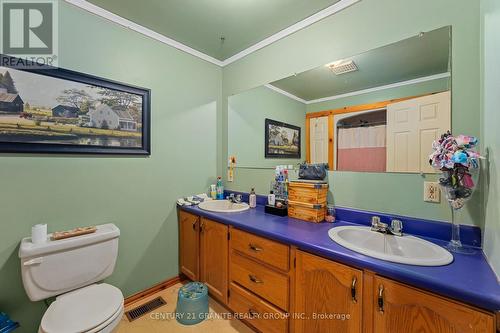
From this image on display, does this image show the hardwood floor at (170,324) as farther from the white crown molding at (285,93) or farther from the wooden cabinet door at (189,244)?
the white crown molding at (285,93)

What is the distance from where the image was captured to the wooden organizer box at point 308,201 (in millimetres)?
1560

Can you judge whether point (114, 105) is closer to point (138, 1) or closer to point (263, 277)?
point (138, 1)

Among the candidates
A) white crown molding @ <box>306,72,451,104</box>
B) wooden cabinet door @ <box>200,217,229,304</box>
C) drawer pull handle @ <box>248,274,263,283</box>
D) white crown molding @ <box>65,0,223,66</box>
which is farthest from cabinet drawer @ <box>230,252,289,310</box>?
white crown molding @ <box>65,0,223,66</box>

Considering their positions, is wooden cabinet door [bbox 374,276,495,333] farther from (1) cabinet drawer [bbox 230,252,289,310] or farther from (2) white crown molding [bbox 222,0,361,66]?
(2) white crown molding [bbox 222,0,361,66]

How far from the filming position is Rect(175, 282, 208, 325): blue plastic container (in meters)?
1.63

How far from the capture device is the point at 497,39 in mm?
861

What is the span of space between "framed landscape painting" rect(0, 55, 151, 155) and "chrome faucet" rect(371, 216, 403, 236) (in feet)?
6.27

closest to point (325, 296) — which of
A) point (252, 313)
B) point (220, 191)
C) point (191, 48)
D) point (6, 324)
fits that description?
point (252, 313)

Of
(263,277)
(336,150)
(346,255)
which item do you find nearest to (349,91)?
(336,150)

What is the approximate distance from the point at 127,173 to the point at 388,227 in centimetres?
205

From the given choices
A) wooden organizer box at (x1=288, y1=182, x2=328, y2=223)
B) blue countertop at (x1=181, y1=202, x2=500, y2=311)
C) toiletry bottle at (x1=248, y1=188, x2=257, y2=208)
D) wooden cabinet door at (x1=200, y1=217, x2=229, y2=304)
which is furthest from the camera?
toiletry bottle at (x1=248, y1=188, x2=257, y2=208)

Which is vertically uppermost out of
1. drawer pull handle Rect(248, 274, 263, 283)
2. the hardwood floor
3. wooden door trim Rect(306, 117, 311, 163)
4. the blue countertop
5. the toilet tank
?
wooden door trim Rect(306, 117, 311, 163)

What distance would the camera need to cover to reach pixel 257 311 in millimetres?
1442

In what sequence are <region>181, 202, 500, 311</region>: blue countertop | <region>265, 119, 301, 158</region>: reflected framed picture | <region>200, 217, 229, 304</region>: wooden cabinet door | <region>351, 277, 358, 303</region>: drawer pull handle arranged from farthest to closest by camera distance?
1. <region>265, 119, 301, 158</region>: reflected framed picture
2. <region>200, 217, 229, 304</region>: wooden cabinet door
3. <region>351, 277, 358, 303</region>: drawer pull handle
4. <region>181, 202, 500, 311</region>: blue countertop
